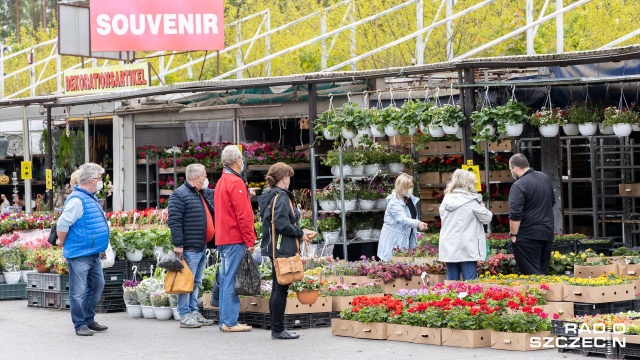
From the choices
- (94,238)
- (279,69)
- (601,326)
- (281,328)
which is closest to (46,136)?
(279,69)

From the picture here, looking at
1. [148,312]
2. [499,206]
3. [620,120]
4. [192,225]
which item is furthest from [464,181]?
[499,206]

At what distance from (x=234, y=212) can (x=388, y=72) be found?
5.58 meters

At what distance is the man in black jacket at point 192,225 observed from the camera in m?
11.4

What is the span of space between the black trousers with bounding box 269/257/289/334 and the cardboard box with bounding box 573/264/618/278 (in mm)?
3637

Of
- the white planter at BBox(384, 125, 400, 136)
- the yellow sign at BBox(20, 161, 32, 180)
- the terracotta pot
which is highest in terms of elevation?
the white planter at BBox(384, 125, 400, 136)

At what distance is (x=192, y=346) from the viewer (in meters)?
10.3

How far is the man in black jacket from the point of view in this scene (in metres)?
11.4

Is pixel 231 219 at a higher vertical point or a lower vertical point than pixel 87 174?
lower

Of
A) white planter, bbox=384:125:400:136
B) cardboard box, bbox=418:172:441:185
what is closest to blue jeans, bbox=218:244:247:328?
white planter, bbox=384:125:400:136

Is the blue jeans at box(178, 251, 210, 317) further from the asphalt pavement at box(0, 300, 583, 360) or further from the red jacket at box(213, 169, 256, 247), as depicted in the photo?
the red jacket at box(213, 169, 256, 247)

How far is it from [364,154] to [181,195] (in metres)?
5.03

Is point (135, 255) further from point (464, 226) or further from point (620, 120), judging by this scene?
point (620, 120)

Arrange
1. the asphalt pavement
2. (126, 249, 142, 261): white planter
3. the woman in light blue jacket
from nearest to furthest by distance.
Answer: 1. the asphalt pavement
2. (126, 249, 142, 261): white planter
3. the woman in light blue jacket

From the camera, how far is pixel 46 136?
2412 cm
